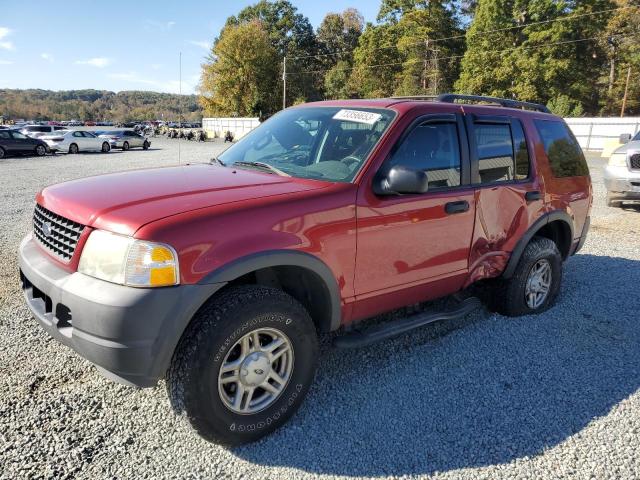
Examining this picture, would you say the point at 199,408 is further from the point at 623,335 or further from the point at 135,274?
the point at 623,335

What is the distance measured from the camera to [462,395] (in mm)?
3291

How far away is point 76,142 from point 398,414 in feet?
95.3

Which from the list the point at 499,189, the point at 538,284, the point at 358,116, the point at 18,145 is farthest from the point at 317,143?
the point at 18,145

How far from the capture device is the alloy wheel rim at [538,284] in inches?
179

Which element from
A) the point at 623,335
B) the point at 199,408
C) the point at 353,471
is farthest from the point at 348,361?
the point at 623,335

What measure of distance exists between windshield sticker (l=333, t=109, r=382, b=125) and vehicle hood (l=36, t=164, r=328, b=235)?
70cm

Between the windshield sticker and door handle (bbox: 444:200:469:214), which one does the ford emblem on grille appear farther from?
door handle (bbox: 444:200:469:214)

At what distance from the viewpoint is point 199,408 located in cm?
252

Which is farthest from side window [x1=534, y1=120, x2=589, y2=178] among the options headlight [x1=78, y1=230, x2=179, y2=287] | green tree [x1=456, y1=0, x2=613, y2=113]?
green tree [x1=456, y1=0, x2=613, y2=113]

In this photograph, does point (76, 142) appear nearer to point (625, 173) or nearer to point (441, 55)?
point (625, 173)

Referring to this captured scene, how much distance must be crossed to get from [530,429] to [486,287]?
1.77 metres

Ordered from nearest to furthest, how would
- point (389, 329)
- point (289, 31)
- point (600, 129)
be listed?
1. point (389, 329)
2. point (600, 129)
3. point (289, 31)

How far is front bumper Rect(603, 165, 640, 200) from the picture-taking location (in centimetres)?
947

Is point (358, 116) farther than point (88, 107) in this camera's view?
No
